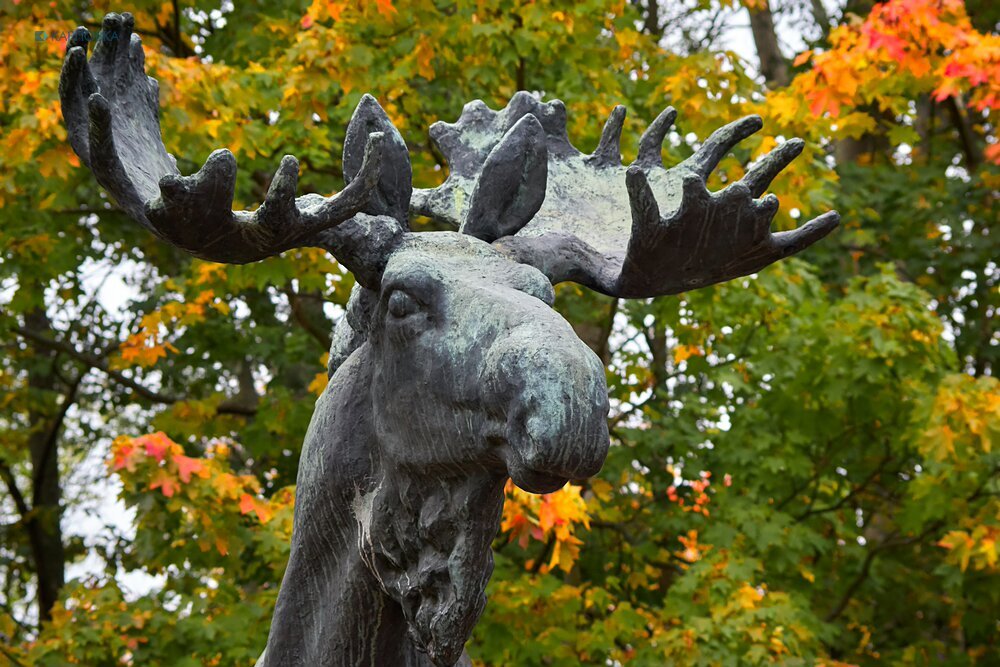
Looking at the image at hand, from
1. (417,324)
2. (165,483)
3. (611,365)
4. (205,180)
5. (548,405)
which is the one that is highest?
(611,365)

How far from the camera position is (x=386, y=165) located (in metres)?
2.20

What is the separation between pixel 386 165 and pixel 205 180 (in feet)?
1.26

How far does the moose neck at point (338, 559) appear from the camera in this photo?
2.22 metres

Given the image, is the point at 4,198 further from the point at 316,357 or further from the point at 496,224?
the point at 496,224

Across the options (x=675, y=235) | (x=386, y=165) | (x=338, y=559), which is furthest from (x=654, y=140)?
(x=338, y=559)

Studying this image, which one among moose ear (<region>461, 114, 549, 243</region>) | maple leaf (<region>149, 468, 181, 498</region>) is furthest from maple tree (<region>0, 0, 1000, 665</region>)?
moose ear (<region>461, 114, 549, 243</region>)

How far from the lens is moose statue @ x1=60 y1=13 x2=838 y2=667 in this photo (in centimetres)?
188

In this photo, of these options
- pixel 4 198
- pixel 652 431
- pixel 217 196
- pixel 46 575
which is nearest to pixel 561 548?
pixel 652 431

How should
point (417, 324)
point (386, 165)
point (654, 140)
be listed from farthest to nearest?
1. point (654, 140)
2. point (386, 165)
3. point (417, 324)

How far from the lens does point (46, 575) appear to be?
9789 mm

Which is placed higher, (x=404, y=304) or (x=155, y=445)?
(x=155, y=445)

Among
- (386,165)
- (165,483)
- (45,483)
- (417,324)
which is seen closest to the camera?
(417,324)

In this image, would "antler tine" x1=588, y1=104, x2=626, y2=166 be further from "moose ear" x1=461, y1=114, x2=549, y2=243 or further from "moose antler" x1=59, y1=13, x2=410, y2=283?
"moose antler" x1=59, y1=13, x2=410, y2=283

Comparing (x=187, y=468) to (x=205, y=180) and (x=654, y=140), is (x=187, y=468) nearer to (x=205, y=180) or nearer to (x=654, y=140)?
(x=654, y=140)
